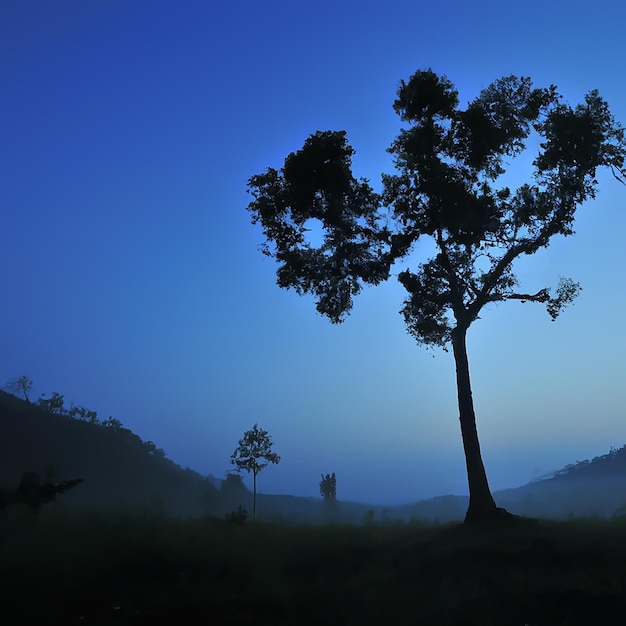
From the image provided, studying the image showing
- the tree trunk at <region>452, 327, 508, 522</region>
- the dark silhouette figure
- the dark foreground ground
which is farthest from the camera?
the dark silhouette figure

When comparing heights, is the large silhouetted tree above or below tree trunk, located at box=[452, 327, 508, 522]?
above

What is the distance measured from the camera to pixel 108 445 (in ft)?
389

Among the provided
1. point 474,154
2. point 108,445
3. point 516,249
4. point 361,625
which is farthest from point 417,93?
point 108,445

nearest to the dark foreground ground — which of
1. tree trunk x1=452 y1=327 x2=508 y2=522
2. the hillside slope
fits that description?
tree trunk x1=452 y1=327 x2=508 y2=522

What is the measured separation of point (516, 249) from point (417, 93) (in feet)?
29.1

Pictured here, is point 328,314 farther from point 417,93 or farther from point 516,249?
point 417,93

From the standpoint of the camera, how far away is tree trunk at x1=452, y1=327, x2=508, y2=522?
2150cm

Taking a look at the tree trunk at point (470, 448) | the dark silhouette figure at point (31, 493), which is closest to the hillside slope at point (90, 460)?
the dark silhouette figure at point (31, 493)

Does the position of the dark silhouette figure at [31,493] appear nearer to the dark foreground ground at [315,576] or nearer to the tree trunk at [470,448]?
the dark foreground ground at [315,576]

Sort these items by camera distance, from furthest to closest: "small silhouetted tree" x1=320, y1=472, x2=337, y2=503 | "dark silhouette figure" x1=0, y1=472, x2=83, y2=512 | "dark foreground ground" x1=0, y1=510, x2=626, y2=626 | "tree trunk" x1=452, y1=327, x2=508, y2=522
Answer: "small silhouetted tree" x1=320, y1=472, x2=337, y2=503 → "dark silhouette figure" x1=0, y1=472, x2=83, y2=512 → "tree trunk" x1=452, y1=327, x2=508, y2=522 → "dark foreground ground" x1=0, y1=510, x2=626, y2=626

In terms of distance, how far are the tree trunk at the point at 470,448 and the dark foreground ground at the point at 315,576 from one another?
1.47 metres

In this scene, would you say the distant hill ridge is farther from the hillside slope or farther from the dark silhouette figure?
the dark silhouette figure

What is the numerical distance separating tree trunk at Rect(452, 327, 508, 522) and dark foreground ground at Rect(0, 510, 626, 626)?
1465 millimetres

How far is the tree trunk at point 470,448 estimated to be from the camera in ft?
70.5
